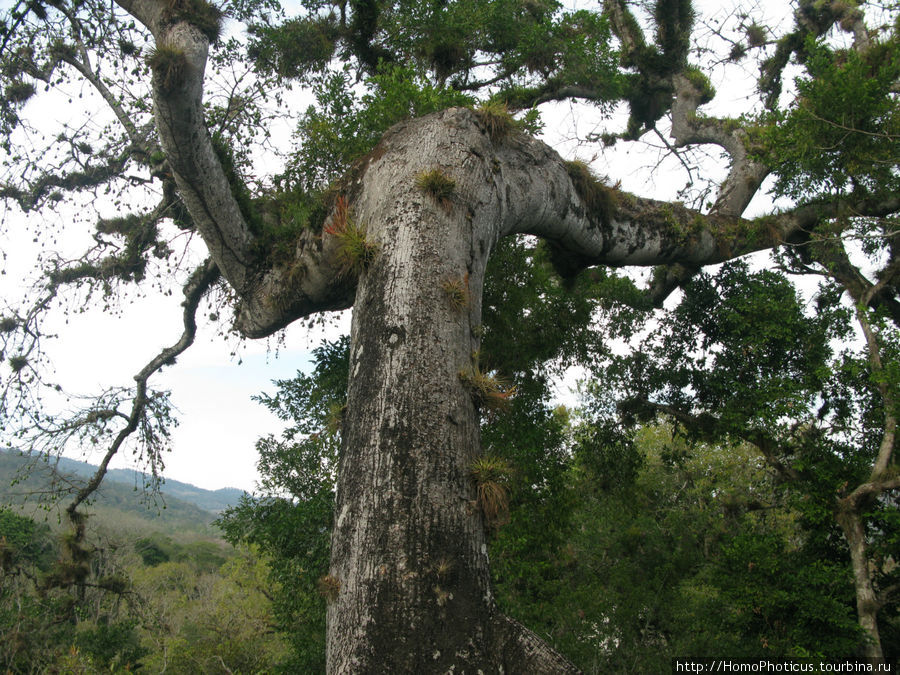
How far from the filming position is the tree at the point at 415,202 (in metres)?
2.36

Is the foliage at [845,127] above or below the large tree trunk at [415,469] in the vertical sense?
above

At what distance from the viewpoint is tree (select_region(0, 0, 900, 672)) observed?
2.36m

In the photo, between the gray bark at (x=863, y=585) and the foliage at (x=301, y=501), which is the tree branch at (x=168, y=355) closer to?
the foliage at (x=301, y=501)

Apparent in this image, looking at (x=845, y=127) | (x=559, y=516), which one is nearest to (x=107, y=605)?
(x=559, y=516)

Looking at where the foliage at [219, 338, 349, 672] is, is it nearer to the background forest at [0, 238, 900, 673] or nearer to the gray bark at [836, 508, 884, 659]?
the background forest at [0, 238, 900, 673]

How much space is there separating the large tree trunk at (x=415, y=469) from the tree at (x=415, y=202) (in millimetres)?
10

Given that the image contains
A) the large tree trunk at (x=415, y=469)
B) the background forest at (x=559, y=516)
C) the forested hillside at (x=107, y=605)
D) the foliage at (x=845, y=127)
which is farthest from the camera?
the background forest at (x=559, y=516)

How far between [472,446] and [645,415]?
6.49 metres

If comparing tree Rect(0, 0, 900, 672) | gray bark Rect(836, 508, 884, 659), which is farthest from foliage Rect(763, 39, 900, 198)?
gray bark Rect(836, 508, 884, 659)

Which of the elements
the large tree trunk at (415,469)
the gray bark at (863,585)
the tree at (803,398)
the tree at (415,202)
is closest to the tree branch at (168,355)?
the tree at (415,202)

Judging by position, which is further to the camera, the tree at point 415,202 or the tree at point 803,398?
Answer: the tree at point 803,398

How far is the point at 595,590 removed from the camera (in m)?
11.6

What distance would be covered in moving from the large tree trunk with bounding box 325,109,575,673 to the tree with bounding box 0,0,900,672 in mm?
10

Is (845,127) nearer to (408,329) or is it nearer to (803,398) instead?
(803,398)
